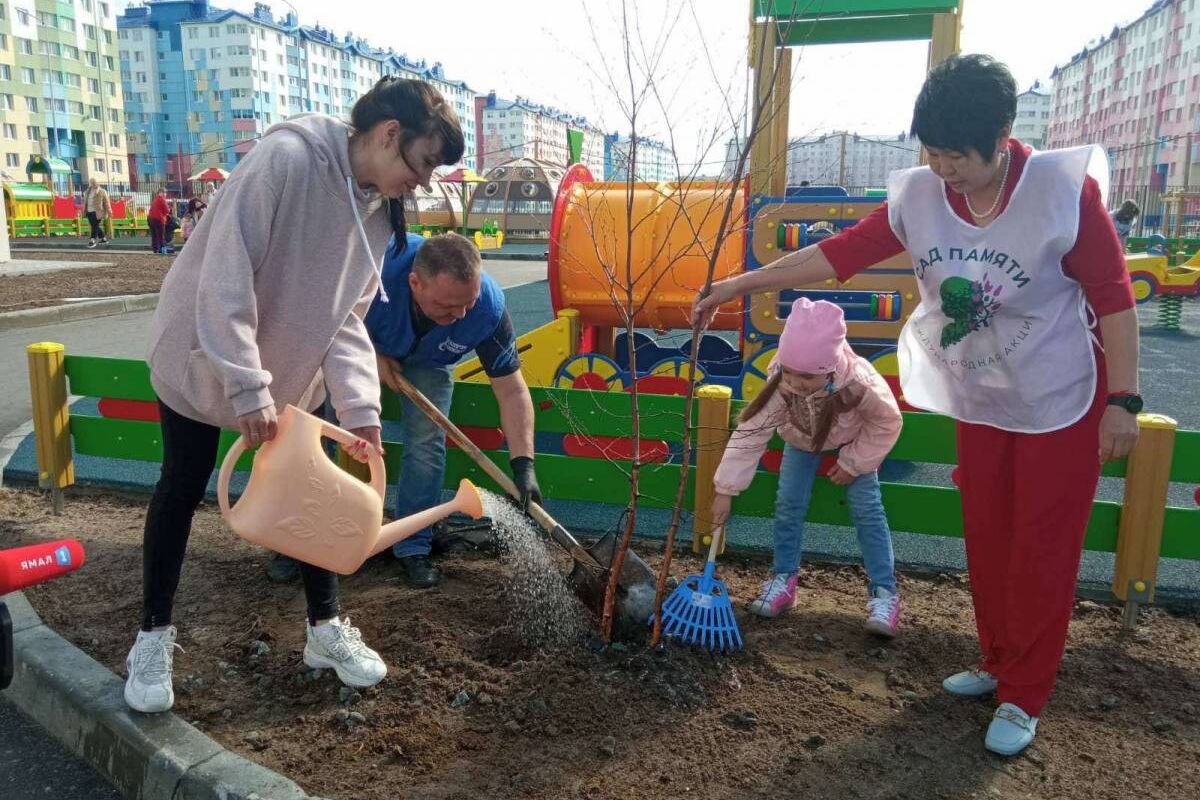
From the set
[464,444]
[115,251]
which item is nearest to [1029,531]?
[464,444]

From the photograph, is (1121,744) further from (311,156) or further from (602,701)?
(311,156)

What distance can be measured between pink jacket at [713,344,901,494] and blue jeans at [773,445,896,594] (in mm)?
83

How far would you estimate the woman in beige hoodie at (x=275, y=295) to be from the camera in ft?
6.81

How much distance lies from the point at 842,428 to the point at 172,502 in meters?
2.05

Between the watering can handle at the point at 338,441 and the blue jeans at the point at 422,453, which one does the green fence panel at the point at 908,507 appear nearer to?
the blue jeans at the point at 422,453

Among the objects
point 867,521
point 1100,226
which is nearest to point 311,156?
point 1100,226

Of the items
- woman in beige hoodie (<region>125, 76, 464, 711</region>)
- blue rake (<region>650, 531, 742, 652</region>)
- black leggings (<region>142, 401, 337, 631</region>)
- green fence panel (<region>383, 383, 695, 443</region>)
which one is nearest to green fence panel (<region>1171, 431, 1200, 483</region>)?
blue rake (<region>650, 531, 742, 652</region>)

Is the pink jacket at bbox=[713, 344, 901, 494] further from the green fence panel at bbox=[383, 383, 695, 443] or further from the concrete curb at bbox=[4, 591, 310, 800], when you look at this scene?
the concrete curb at bbox=[4, 591, 310, 800]

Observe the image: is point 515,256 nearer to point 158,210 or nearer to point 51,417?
point 158,210

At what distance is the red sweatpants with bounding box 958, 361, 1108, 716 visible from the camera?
87.4 inches

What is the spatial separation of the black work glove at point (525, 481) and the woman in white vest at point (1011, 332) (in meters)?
1.01

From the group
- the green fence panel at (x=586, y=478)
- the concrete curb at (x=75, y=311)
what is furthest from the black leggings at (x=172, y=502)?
the concrete curb at (x=75, y=311)

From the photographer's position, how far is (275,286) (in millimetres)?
2232

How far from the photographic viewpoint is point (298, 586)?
3287 mm
